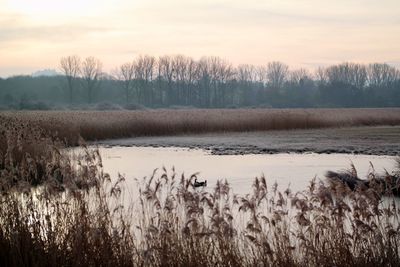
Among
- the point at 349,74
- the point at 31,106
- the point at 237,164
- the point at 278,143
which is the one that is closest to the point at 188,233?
the point at 237,164

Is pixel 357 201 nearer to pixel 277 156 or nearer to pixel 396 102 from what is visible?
pixel 277 156

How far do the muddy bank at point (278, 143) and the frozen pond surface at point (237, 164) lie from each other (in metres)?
1.27

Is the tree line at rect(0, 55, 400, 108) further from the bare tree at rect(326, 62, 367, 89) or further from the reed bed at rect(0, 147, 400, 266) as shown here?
the reed bed at rect(0, 147, 400, 266)

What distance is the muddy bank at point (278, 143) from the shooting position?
21891 millimetres

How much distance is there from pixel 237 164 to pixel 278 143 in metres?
8.22

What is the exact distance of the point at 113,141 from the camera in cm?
2786

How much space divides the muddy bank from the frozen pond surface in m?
1.27

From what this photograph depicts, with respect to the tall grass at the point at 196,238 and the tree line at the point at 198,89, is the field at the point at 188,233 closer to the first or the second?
the tall grass at the point at 196,238

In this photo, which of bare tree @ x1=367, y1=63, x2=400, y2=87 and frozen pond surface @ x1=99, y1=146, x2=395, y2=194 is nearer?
frozen pond surface @ x1=99, y1=146, x2=395, y2=194

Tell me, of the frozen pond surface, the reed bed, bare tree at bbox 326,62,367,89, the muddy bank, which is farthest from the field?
bare tree at bbox 326,62,367,89

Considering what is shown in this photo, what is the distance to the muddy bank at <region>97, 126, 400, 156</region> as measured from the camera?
21.9 m

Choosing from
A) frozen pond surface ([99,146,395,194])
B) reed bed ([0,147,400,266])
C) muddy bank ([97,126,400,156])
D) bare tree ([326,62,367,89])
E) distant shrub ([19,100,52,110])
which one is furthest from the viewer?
bare tree ([326,62,367,89])

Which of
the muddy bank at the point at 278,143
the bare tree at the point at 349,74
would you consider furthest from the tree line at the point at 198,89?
the muddy bank at the point at 278,143

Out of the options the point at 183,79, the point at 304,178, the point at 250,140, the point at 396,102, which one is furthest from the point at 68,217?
the point at 183,79
